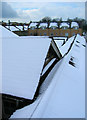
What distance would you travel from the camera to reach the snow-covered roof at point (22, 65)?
2191mm

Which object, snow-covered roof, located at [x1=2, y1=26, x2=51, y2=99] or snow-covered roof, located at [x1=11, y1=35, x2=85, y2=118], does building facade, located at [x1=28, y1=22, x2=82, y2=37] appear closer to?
snow-covered roof, located at [x1=2, y1=26, x2=51, y2=99]

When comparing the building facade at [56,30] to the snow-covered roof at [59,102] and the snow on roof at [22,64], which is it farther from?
the snow-covered roof at [59,102]

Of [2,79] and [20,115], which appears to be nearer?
[20,115]

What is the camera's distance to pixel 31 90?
7.13 feet

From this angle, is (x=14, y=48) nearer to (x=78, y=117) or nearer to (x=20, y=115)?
(x=20, y=115)

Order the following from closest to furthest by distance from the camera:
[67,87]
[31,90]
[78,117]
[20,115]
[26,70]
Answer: [20,115] < [78,117] < [31,90] < [26,70] < [67,87]

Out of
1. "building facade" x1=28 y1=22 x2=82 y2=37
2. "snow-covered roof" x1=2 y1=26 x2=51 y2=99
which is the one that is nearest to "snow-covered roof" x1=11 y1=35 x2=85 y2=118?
"snow-covered roof" x1=2 y1=26 x2=51 y2=99

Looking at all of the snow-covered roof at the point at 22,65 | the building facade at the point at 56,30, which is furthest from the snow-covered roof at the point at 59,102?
the building facade at the point at 56,30

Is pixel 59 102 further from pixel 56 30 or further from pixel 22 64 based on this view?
pixel 56 30

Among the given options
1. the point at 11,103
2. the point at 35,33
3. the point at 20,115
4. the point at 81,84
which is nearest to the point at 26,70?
the point at 11,103

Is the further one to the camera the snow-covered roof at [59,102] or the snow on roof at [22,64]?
the snow on roof at [22,64]

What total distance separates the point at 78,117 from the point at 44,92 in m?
0.76

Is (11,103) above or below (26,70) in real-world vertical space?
below

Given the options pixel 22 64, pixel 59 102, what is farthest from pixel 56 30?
pixel 59 102
